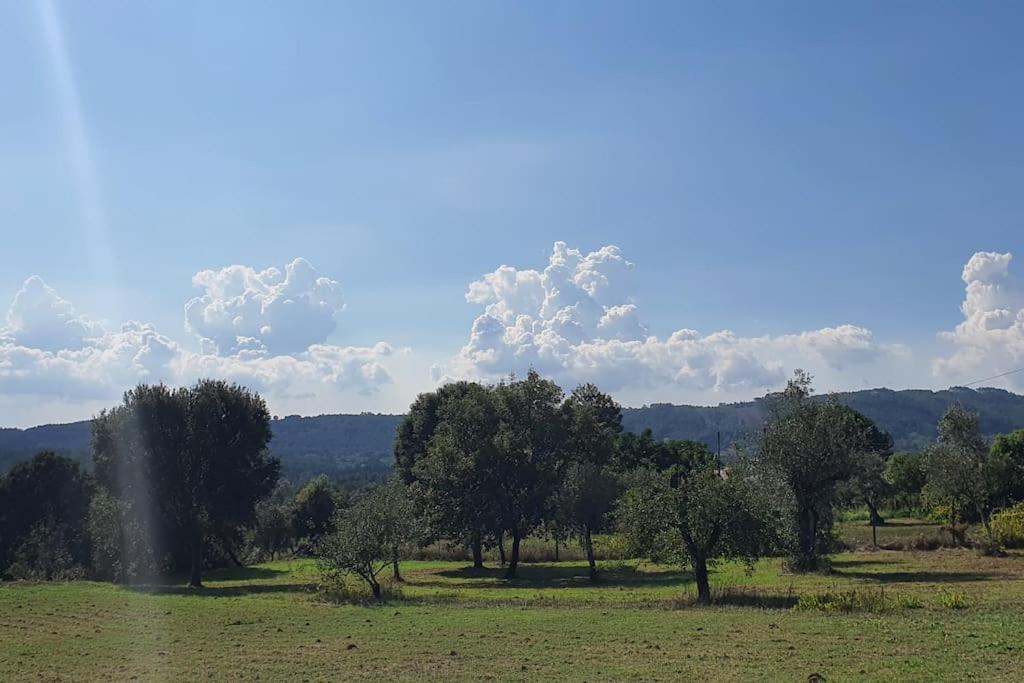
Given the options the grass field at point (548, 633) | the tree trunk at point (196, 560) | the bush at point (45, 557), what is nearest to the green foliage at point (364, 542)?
the grass field at point (548, 633)

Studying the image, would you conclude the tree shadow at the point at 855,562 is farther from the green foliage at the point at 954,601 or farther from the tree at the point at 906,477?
the tree at the point at 906,477

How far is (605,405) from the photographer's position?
9088 cm

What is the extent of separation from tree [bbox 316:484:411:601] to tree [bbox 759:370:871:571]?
78.1ft

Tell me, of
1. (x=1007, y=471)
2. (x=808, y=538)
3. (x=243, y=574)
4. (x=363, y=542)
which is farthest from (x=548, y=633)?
(x=1007, y=471)

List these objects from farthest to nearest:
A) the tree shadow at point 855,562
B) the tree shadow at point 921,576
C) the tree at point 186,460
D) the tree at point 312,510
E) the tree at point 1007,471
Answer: the tree at point 312,510 → the tree at point 1007,471 → the tree at point 186,460 → the tree shadow at point 855,562 → the tree shadow at point 921,576

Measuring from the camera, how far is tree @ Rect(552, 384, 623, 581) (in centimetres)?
4975

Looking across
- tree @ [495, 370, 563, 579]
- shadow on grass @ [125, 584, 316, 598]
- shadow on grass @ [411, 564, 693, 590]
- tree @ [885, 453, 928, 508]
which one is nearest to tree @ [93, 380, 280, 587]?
shadow on grass @ [125, 584, 316, 598]

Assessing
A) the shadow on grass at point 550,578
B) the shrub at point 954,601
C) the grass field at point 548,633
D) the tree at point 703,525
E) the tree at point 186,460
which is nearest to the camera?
the grass field at point 548,633

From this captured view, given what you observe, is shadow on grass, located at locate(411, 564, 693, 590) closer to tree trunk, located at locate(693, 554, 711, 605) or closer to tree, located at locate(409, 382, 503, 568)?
tree, located at locate(409, 382, 503, 568)

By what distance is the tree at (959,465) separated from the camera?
5769cm

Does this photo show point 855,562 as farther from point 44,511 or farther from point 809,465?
point 44,511

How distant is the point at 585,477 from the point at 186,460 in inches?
1034

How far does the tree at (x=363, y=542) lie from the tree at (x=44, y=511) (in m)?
40.5

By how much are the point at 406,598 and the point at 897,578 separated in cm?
2440
